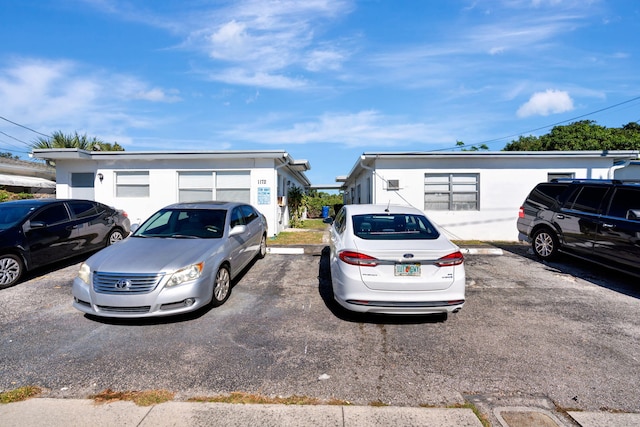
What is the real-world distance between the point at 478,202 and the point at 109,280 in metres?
11.4

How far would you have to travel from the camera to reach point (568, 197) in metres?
7.61

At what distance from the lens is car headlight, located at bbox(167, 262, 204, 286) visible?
4250 mm

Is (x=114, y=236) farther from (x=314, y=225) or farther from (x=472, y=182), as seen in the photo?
(x=472, y=182)

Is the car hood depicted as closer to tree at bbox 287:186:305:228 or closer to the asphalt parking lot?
the asphalt parking lot

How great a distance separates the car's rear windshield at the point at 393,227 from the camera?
15.6ft

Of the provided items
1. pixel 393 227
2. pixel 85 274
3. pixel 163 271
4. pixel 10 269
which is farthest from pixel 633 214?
pixel 10 269

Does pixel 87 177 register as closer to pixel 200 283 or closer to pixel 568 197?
pixel 200 283

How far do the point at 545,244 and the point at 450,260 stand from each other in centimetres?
552

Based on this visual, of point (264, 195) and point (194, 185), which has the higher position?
point (194, 185)

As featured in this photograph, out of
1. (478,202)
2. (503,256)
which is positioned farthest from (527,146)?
(503,256)

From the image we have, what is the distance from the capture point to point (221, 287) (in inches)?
200

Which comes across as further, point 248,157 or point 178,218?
point 248,157

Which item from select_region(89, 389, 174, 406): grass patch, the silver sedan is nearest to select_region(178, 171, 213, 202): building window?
the silver sedan

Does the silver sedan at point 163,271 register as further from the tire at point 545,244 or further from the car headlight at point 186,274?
the tire at point 545,244
